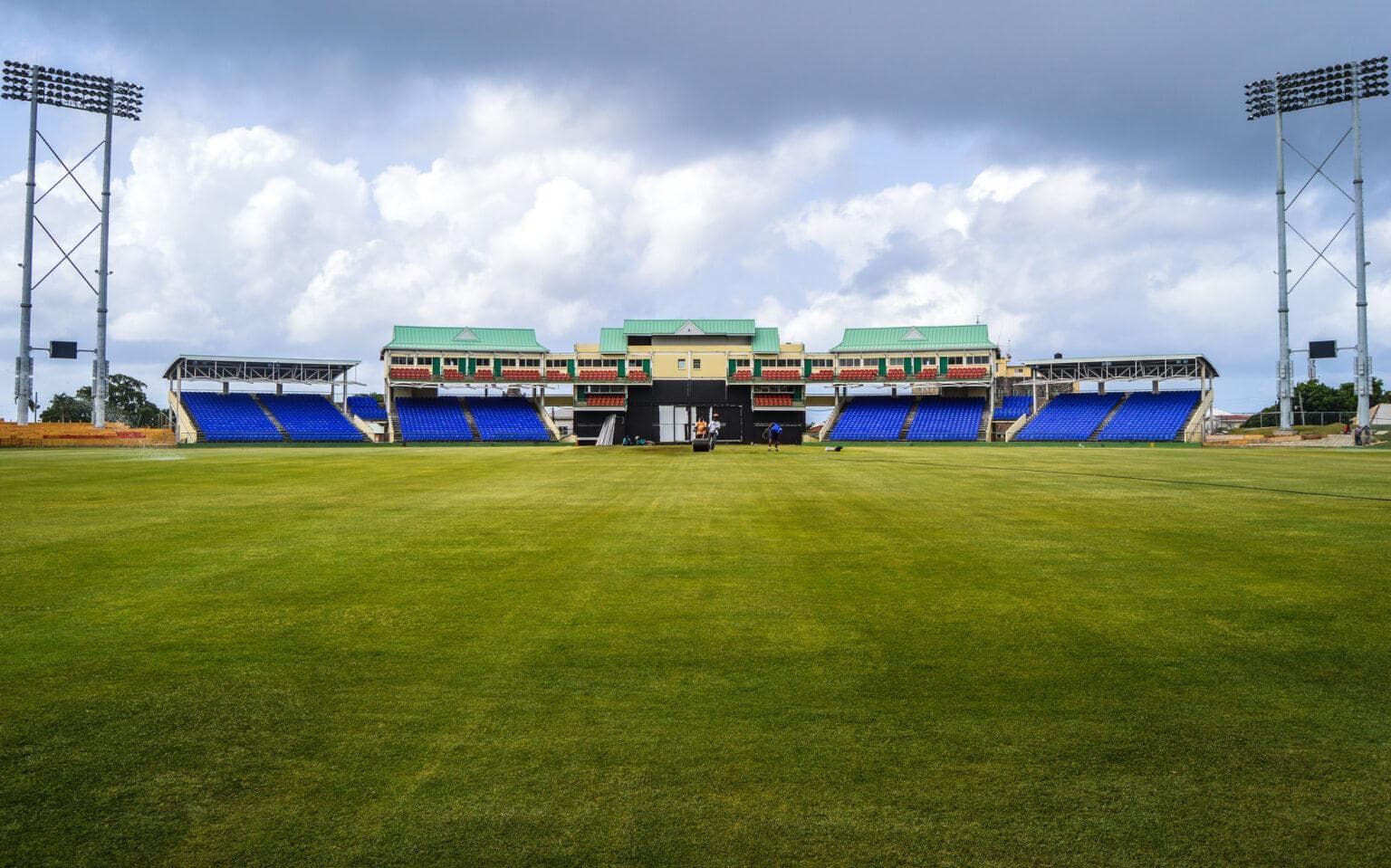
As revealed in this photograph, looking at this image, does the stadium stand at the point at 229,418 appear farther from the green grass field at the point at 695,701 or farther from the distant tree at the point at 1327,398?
the distant tree at the point at 1327,398

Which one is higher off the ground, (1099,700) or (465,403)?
(465,403)

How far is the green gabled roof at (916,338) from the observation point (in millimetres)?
75438

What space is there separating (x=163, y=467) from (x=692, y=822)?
26082 millimetres

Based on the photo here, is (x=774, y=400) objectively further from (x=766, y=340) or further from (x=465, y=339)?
(x=465, y=339)

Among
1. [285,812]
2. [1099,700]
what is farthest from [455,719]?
[1099,700]

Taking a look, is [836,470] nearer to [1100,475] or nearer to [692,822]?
[1100,475]

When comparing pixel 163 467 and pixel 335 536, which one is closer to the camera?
pixel 335 536

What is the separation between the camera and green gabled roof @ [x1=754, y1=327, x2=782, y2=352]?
7700 centimetres

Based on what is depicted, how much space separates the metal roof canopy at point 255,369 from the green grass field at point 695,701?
6399 cm

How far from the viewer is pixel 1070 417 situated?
67.3m

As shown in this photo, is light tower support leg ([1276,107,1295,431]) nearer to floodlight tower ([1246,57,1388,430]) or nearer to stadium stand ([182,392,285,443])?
floodlight tower ([1246,57,1388,430])

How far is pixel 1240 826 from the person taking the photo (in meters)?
2.94

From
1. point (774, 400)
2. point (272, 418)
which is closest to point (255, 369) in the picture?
point (272, 418)

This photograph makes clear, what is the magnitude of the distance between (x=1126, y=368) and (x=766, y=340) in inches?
1224
